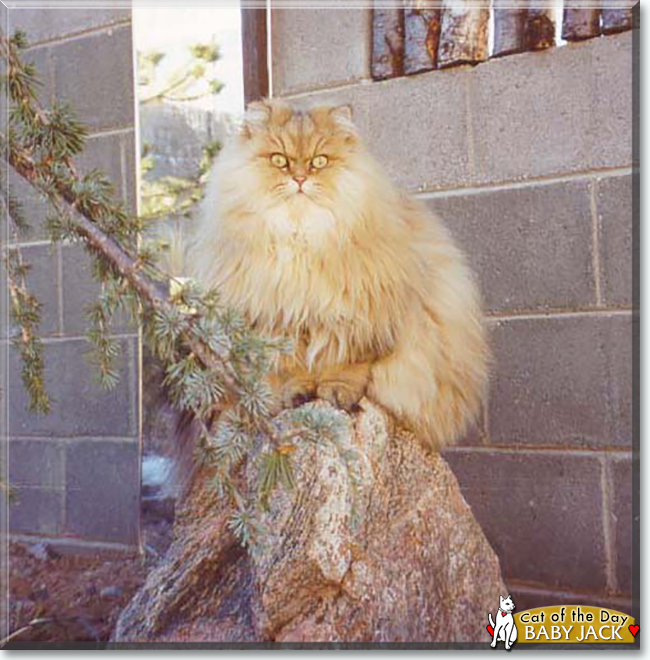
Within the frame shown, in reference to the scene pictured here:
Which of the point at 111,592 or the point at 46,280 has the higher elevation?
the point at 46,280

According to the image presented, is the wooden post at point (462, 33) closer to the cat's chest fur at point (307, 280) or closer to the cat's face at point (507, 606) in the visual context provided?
the cat's chest fur at point (307, 280)

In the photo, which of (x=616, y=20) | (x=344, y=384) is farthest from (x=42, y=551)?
(x=616, y=20)

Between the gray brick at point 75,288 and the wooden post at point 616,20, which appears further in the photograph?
the gray brick at point 75,288

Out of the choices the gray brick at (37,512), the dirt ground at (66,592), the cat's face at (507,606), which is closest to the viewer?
A: the cat's face at (507,606)

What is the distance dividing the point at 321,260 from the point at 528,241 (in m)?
0.73

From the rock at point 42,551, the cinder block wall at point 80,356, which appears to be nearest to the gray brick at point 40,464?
the cinder block wall at point 80,356

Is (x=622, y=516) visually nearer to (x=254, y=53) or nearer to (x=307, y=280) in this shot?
(x=307, y=280)

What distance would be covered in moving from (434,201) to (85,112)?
104cm

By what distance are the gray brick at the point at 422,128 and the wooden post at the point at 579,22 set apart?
269mm

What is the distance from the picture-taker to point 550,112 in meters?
2.20

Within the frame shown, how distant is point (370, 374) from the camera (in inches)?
72.1

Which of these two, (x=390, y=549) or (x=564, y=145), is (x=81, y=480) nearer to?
(x=390, y=549)

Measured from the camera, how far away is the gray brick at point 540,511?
2195 millimetres

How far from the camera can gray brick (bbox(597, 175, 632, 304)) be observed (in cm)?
212
